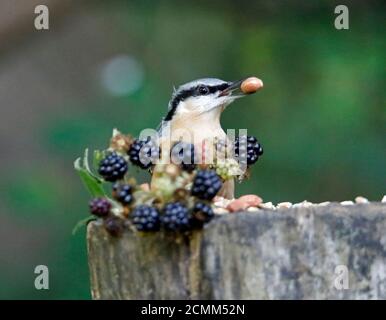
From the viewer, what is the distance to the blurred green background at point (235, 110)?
27.2 ft

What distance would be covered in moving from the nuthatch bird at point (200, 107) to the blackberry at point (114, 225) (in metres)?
0.96

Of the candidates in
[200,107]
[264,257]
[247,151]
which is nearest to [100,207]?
[264,257]

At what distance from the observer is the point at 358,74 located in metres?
8.21

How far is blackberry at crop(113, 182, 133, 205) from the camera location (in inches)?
153

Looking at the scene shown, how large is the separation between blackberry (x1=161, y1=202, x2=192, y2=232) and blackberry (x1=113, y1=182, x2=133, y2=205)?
0.19 m

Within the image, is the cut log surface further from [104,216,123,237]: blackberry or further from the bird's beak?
the bird's beak

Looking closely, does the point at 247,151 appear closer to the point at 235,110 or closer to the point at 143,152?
the point at 143,152

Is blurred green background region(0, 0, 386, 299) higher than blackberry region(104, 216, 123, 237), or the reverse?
blurred green background region(0, 0, 386, 299)

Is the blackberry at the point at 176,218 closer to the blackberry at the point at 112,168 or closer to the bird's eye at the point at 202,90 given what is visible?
the blackberry at the point at 112,168

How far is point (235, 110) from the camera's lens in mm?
8586

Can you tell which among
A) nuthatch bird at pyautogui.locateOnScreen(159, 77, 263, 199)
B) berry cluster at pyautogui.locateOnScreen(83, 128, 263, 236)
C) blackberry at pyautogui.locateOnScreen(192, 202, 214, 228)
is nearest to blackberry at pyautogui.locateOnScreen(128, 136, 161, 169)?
berry cluster at pyautogui.locateOnScreen(83, 128, 263, 236)

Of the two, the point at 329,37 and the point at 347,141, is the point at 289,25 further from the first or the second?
the point at 347,141

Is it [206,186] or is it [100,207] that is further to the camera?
[100,207]

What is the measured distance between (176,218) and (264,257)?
0.32 meters
